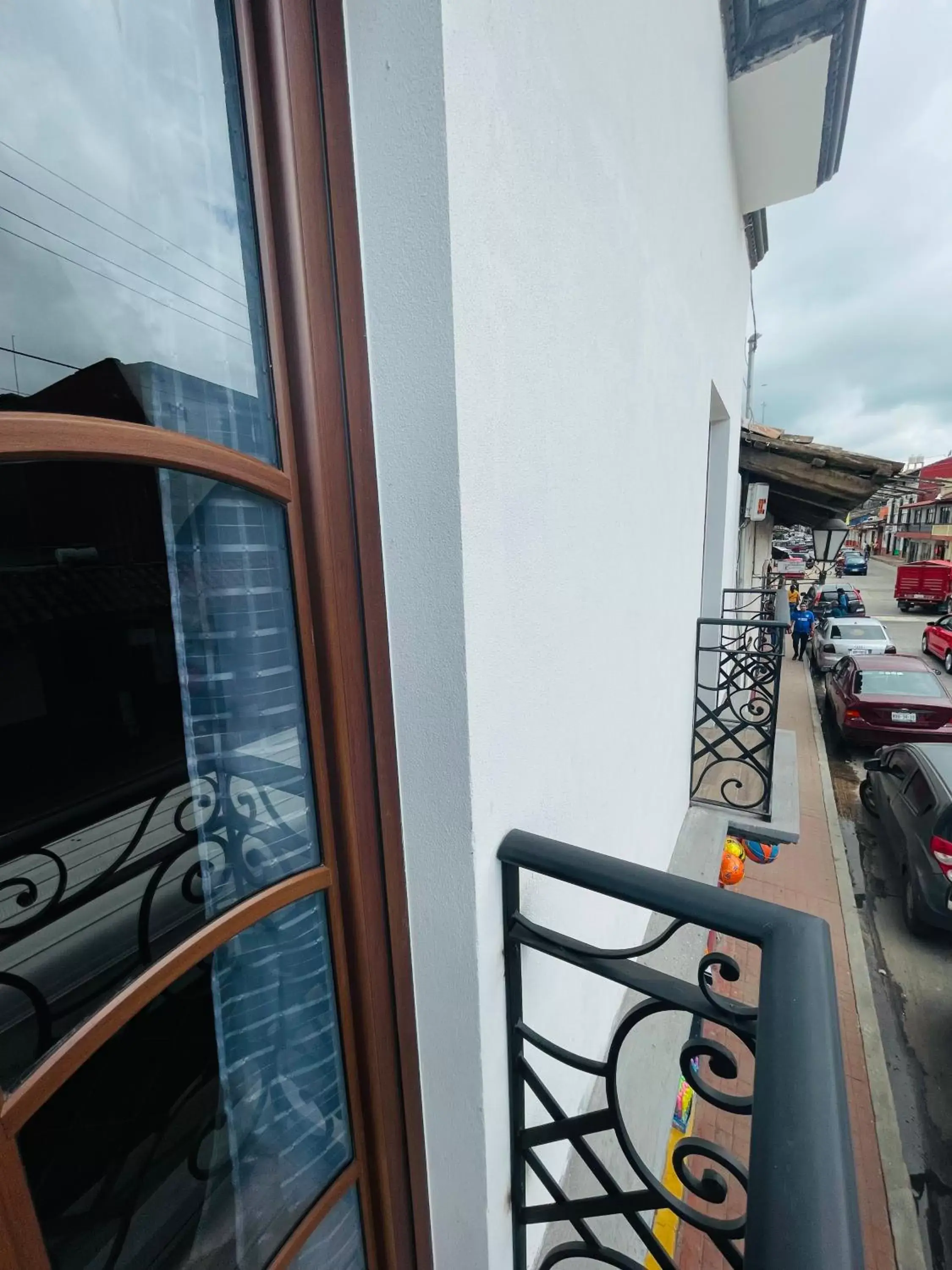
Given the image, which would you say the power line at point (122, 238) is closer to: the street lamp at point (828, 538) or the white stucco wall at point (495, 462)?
Result: the white stucco wall at point (495, 462)

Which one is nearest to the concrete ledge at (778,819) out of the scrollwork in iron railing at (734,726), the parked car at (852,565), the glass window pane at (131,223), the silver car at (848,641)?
the scrollwork in iron railing at (734,726)

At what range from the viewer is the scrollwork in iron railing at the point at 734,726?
3.58 meters

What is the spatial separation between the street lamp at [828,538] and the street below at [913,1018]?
3.12m

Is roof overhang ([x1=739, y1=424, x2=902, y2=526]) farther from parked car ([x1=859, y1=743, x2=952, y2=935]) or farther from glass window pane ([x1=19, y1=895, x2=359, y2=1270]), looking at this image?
glass window pane ([x1=19, y1=895, x2=359, y2=1270])

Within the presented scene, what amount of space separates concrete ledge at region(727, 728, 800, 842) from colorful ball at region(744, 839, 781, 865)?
0.64m

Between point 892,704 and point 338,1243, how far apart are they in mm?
8679

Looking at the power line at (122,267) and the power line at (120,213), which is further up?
the power line at (120,213)

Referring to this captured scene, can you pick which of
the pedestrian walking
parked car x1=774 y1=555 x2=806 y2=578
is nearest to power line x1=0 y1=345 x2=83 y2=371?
the pedestrian walking

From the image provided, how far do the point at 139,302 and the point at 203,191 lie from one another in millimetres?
185

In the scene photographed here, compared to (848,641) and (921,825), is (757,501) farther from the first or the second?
(848,641)

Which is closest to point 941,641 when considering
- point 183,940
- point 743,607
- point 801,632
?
point 801,632

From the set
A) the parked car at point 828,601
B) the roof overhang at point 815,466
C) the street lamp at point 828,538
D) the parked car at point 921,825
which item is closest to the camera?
the parked car at point 921,825

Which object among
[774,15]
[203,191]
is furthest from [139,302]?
[774,15]

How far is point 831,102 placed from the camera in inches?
136
